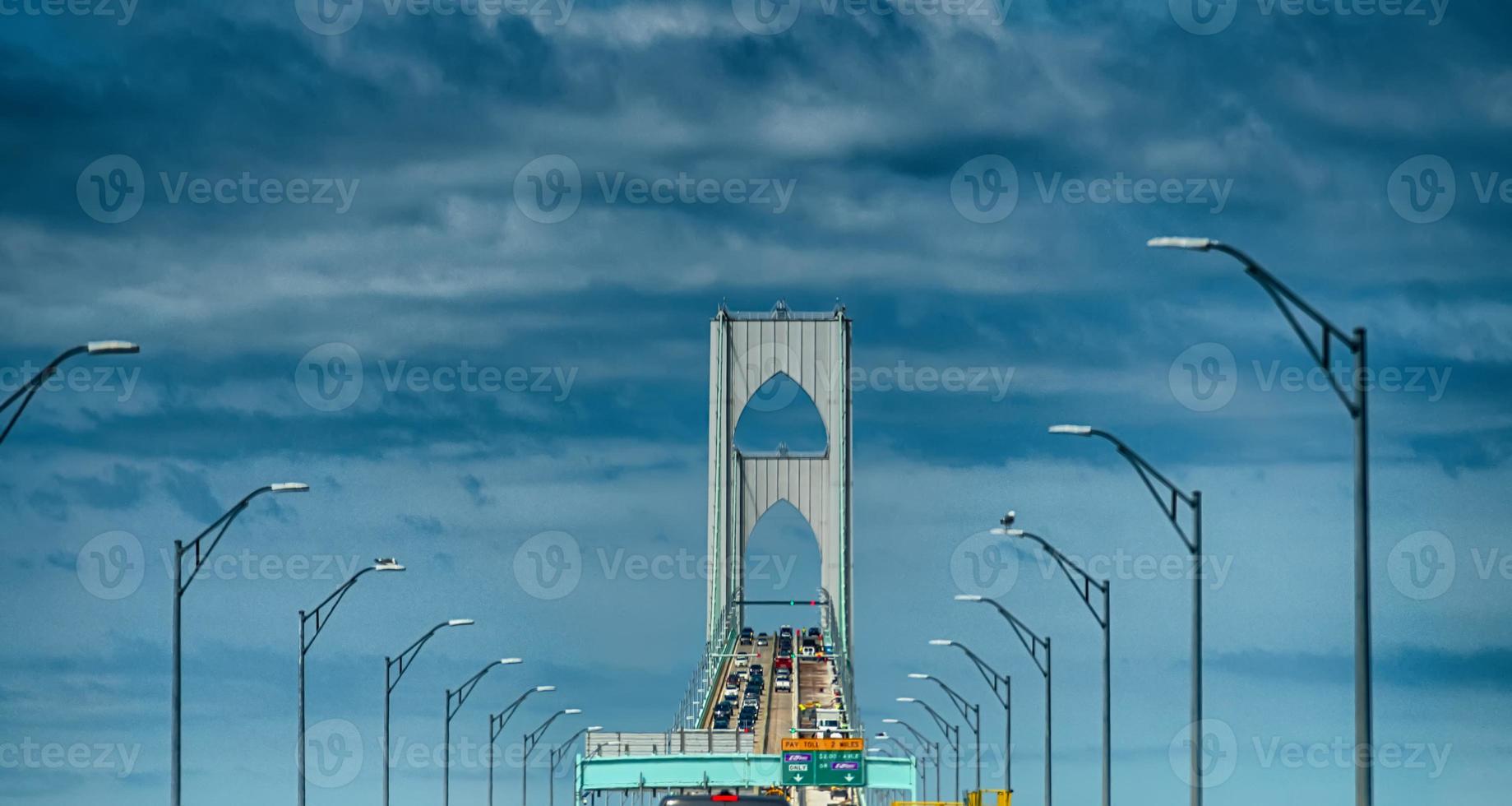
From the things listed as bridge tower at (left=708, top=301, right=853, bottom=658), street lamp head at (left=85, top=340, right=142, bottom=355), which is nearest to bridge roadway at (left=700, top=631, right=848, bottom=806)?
bridge tower at (left=708, top=301, right=853, bottom=658)

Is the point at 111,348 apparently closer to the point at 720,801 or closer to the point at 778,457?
the point at 720,801

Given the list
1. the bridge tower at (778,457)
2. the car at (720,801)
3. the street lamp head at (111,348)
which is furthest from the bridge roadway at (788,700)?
the street lamp head at (111,348)

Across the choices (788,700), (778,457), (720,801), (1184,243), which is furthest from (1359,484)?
(778,457)

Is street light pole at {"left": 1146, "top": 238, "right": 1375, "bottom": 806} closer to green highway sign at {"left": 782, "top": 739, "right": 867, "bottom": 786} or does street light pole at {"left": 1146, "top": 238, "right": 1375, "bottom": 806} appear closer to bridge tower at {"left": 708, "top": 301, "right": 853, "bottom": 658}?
green highway sign at {"left": 782, "top": 739, "right": 867, "bottom": 786}

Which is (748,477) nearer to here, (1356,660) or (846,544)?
(846,544)

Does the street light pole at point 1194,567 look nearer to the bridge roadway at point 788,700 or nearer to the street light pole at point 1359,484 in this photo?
the street light pole at point 1359,484

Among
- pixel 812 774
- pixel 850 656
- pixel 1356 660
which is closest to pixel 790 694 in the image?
pixel 850 656
